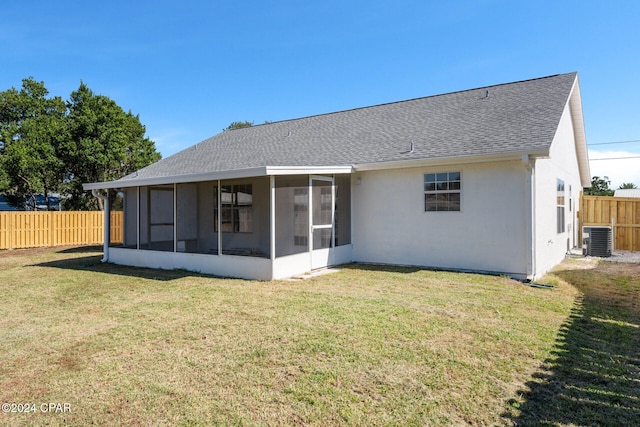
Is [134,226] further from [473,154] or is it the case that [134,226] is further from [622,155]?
[622,155]

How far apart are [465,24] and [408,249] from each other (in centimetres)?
808

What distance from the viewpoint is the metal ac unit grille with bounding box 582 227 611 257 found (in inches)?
509

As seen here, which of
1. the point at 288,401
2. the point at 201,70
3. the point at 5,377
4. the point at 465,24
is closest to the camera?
the point at 288,401

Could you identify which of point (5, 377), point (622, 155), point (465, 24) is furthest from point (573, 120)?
point (622, 155)

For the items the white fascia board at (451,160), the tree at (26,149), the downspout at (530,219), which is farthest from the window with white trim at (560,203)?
the tree at (26,149)

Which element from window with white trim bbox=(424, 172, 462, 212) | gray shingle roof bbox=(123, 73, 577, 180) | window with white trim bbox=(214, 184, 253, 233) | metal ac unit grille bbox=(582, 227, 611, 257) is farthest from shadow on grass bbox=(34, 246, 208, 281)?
metal ac unit grille bbox=(582, 227, 611, 257)

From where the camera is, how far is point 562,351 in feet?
14.1

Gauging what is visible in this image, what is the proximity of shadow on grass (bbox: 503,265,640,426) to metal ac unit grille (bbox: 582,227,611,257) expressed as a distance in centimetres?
785

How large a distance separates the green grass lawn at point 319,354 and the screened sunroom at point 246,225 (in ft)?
5.73

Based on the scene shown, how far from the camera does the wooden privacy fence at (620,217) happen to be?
14.6 metres

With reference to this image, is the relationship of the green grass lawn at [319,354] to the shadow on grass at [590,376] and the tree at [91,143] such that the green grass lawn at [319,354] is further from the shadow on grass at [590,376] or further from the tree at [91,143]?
the tree at [91,143]

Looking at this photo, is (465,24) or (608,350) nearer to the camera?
(608,350)

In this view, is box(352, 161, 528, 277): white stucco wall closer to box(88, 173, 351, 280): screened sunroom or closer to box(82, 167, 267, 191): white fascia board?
box(88, 173, 351, 280): screened sunroom

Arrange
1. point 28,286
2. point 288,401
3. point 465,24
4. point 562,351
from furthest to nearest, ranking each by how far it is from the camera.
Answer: point 465,24, point 28,286, point 562,351, point 288,401
